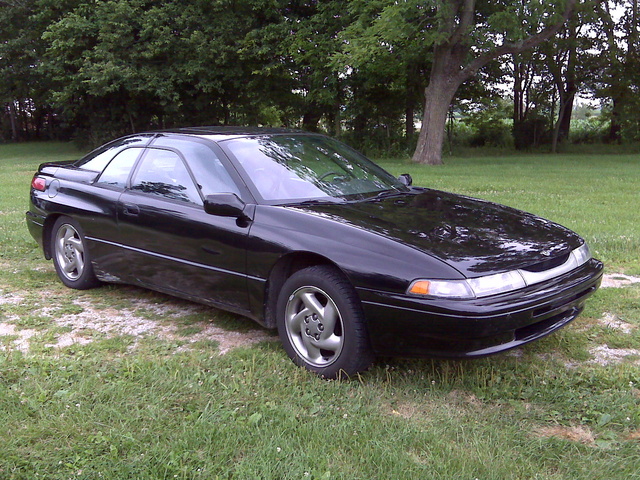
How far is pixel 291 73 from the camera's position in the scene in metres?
26.9

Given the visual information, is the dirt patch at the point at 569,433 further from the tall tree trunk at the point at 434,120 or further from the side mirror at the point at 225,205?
the tall tree trunk at the point at 434,120

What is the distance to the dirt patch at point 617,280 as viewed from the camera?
527 cm

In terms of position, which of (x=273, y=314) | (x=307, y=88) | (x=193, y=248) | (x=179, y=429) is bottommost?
(x=179, y=429)

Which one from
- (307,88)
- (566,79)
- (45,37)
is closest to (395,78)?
(307,88)

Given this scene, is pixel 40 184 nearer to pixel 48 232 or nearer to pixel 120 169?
pixel 48 232

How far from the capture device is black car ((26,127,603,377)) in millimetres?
3164

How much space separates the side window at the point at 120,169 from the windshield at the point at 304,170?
1.00m

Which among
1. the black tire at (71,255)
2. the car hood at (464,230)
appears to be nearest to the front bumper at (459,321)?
the car hood at (464,230)

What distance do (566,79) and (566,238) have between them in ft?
95.9

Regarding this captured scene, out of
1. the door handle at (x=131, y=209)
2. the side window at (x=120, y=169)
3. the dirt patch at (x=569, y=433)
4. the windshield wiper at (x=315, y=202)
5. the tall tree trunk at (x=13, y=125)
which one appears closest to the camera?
the dirt patch at (x=569, y=433)

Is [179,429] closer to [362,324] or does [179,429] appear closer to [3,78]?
[362,324]

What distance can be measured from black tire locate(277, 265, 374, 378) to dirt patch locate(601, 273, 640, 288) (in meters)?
2.88

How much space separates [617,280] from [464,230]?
8.18ft

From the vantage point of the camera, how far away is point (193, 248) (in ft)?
13.6
